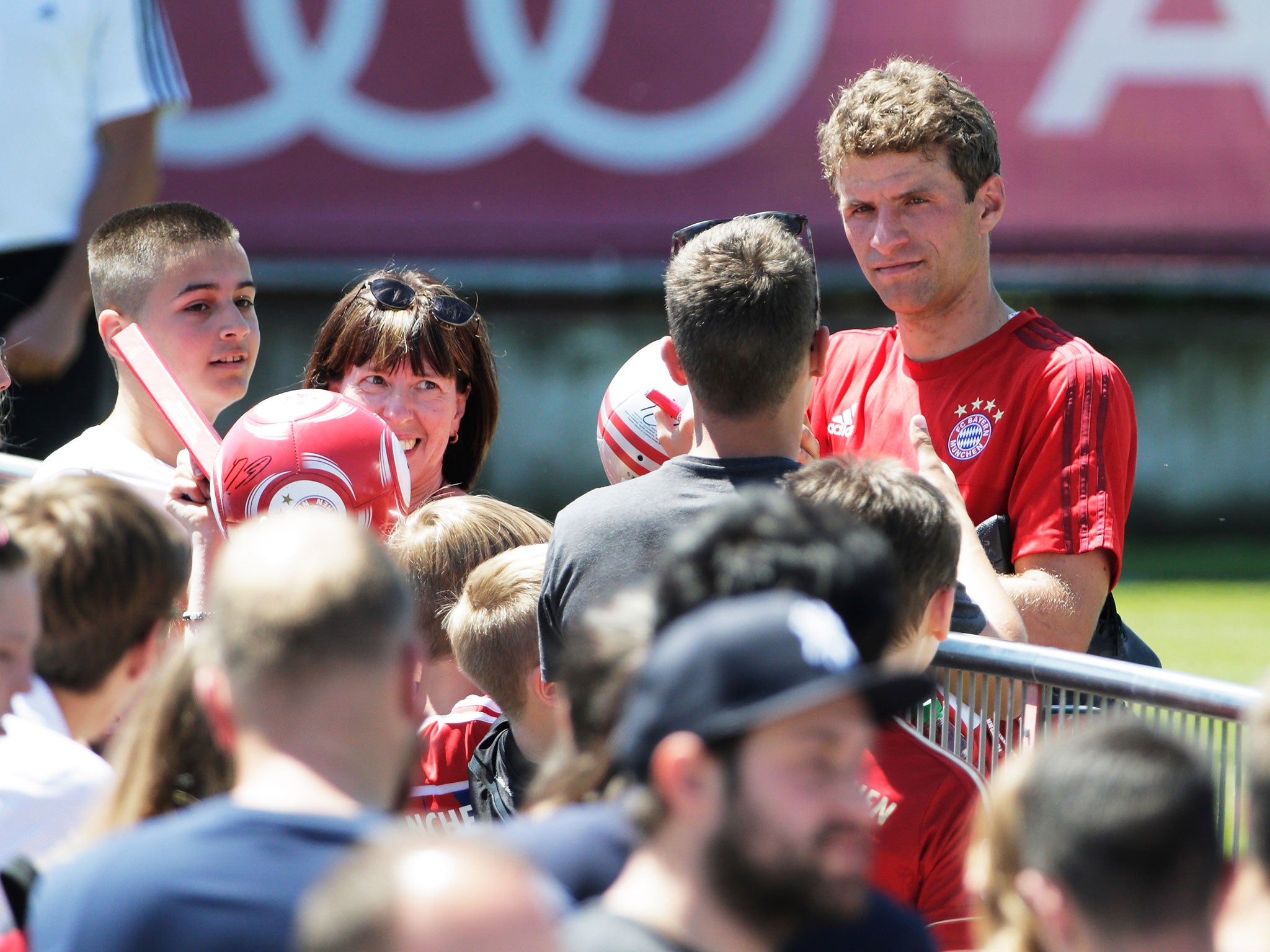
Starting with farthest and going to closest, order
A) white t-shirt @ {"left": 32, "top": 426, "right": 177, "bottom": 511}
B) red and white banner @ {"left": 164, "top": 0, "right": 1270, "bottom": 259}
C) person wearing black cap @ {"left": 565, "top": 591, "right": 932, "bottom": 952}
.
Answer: red and white banner @ {"left": 164, "top": 0, "right": 1270, "bottom": 259} → white t-shirt @ {"left": 32, "top": 426, "right": 177, "bottom": 511} → person wearing black cap @ {"left": 565, "top": 591, "right": 932, "bottom": 952}

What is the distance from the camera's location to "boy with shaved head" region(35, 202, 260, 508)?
402 centimetres

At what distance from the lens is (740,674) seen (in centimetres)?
167

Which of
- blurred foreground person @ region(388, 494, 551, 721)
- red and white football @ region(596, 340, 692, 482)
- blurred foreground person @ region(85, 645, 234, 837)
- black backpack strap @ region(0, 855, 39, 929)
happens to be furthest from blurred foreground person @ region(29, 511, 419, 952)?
red and white football @ region(596, 340, 692, 482)

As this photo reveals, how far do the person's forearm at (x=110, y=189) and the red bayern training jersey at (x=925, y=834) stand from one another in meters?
6.98

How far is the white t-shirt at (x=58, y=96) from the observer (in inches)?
320

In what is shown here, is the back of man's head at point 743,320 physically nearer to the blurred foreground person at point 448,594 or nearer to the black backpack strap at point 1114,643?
the blurred foreground person at point 448,594

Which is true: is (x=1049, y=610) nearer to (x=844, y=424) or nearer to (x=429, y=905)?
(x=844, y=424)

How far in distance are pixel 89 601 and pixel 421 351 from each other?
75.2 inches

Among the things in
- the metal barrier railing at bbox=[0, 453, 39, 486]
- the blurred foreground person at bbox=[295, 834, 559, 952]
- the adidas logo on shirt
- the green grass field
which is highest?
the blurred foreground person at bbox=[295, 834, 559, 952]

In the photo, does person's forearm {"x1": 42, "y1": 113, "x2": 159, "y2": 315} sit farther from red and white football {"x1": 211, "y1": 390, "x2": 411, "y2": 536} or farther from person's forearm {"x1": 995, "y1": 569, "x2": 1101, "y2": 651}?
person's forearm {"x1": 995, "y1": 569, "x2": 1101, "y2": 651}

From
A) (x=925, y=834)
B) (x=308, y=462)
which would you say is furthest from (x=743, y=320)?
(x=308, y=462)

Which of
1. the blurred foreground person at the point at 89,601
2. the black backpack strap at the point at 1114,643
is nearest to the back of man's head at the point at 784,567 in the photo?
the blurred foreground person at the point at 89,601

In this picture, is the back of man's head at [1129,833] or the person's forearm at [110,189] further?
the person's forearm at [110,189]

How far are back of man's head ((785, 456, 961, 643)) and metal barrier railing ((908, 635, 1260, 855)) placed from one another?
296mm
